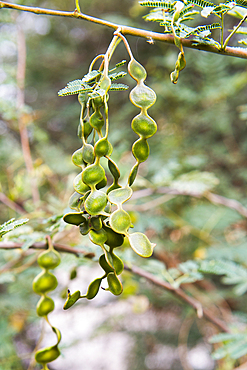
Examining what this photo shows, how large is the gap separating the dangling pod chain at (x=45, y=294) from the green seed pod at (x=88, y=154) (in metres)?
0.12

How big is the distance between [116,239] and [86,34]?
1510 millimetres

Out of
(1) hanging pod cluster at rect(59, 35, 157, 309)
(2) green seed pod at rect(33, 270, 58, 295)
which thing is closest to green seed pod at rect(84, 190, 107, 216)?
(1) hanging pod cluster at rect(59, 35, 157, 309)

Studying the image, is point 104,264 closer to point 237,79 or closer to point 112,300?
point 237,79

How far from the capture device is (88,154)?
239 mm

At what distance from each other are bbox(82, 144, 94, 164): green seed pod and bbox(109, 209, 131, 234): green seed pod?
56 mm

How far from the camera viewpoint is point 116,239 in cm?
23

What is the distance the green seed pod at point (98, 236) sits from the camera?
0.70 feet

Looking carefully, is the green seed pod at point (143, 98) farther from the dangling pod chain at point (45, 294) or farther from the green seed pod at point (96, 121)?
the dangling pod chain at point (45, 294)

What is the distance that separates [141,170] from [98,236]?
3.27ft

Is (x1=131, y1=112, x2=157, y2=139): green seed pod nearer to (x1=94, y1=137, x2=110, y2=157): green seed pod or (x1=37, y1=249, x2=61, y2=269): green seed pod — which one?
(x1=94, y1=137, x2=110, y2=157): green seed pod

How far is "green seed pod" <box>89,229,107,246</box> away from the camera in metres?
0.21

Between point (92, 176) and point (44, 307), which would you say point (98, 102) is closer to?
point (92, 176)

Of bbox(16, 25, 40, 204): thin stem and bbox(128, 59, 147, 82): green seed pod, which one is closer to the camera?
bbox(128, 59, 147, 82): green seed pod

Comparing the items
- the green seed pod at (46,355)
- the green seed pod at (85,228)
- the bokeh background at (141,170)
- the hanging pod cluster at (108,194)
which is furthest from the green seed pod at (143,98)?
the bokeh background at (141,170)
